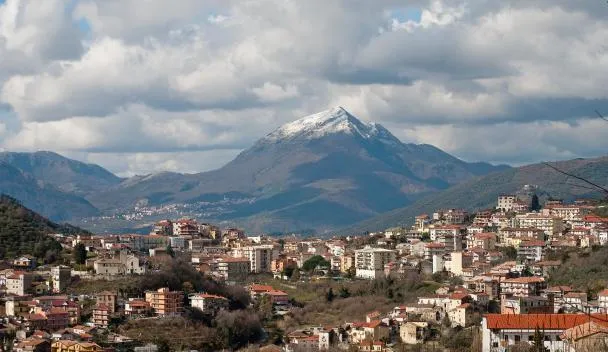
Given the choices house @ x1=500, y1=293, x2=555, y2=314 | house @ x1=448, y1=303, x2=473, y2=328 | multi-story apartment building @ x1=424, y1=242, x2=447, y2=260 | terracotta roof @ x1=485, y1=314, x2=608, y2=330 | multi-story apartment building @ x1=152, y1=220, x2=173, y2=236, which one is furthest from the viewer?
multi-story apartment building @ x1=152, y1=220, x2=173, y2=236

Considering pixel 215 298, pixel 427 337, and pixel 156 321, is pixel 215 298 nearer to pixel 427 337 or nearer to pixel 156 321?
pixel 156 321

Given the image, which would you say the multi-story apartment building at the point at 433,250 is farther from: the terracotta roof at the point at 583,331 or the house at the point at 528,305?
the terracotta roof at the point at 583,331

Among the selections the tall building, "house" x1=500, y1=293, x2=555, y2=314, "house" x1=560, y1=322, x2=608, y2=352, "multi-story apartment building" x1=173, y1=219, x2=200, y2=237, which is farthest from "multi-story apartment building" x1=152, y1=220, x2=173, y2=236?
"house" x1=560, y1=322, x2=608, y2=352

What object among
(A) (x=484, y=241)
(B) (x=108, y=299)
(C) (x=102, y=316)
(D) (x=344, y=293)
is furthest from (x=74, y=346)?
(A) (x=484, y=241)

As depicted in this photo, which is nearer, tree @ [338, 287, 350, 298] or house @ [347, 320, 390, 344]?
house @ [347, 320, 390, 344]

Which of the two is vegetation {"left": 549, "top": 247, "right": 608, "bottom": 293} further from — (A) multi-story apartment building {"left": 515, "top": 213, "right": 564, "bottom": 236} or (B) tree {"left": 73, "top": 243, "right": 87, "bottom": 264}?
(B) tree {"left": 73, "top": 243, "right": 87, "bottom": 264}

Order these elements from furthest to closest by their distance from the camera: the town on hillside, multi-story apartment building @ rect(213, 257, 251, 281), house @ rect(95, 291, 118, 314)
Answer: multi-story apartment building @ rect(213, 257, 251, 281), house @ rect(95, 291, 118, 314), the town on hillside

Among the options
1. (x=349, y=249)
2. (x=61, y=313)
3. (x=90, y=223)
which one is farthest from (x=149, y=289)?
(x=90, y=223)
